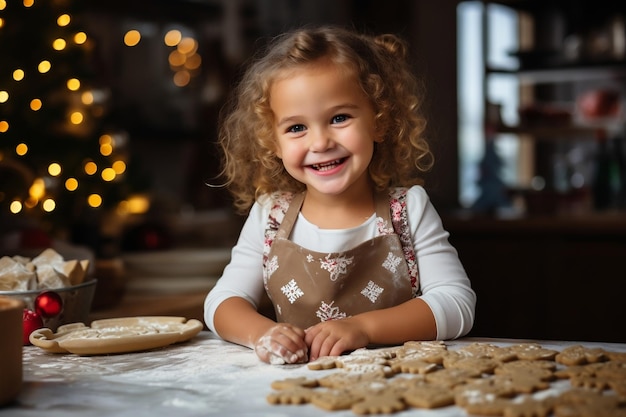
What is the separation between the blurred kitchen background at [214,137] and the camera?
95.6 inches

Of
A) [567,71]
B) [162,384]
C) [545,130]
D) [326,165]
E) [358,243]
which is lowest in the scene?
[162,384]

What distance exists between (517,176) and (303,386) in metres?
3.91

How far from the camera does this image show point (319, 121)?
134 centimetres

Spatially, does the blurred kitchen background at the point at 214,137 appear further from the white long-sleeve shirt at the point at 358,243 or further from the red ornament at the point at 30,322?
the red ornament at the point at 30,322

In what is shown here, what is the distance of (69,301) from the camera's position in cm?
131

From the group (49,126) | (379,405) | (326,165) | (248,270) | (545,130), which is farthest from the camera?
(545,130)

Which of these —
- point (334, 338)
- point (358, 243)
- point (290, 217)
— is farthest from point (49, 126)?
point (334, 338)

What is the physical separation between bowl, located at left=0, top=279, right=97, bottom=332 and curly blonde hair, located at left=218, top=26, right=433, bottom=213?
387 millimetres

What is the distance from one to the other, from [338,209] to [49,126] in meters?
1.38

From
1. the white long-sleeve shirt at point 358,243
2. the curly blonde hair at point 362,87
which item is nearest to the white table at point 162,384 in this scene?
the white long-sleeve shirt at point 358,243

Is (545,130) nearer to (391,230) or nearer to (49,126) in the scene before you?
(49,126)

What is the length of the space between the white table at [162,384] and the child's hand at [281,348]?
1 cm

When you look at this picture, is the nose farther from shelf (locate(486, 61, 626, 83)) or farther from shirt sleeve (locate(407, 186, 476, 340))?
shelf (locate(486, 61, 626, 83))

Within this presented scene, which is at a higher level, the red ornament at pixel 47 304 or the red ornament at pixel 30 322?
the red ornament at pixel 47 304
